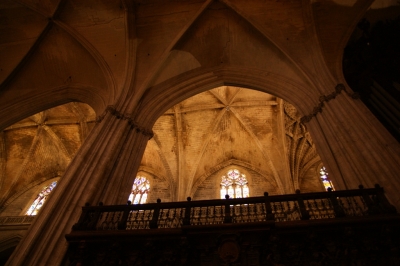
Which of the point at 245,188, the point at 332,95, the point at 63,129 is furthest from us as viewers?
the point at 63,129

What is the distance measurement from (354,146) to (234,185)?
7986 millimetres

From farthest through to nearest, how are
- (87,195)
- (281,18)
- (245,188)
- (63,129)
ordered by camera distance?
(63,129)
(245,188)
(281,18)
(87,195)

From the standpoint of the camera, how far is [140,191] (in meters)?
13.9

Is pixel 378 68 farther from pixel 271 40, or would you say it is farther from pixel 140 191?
pixel 140 191

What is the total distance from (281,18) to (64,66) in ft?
27.6

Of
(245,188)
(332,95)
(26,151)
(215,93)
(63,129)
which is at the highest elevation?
(215,93)

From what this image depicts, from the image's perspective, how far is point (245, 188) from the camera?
536 inches

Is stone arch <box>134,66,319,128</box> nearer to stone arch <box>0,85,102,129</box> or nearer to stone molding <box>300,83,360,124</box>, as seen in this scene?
stone molding <box>300,83,360,124</box>

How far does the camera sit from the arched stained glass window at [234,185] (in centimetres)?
Answer: 1327

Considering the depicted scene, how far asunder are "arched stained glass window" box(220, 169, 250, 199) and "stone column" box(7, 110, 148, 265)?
6.23 meters

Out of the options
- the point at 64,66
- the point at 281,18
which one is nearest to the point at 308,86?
the point at 281,18

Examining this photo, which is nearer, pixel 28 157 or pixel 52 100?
pixel 52 100

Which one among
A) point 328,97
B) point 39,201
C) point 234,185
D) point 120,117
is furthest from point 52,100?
point 328,97

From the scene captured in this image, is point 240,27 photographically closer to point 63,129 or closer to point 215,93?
point 215,93
